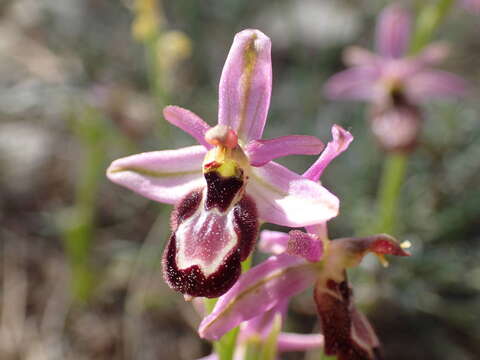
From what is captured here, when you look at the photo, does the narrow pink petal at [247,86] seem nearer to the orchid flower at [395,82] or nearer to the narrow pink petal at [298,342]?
the narrow pink petal at [298,342]

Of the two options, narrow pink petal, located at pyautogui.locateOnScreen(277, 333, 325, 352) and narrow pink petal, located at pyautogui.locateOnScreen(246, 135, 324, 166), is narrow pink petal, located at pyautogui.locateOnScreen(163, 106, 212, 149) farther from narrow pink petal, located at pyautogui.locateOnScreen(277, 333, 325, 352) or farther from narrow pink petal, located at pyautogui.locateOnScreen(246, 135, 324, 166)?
narrow pink petal, located at pyautogui.locateOnScreen(277, 333, 325, 352)

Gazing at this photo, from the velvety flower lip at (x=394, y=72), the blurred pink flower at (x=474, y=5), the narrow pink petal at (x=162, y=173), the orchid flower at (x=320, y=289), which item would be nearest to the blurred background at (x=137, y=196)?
the velvety flower lip at (x=394, y=72)

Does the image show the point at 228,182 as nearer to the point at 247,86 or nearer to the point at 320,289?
the point at 247,86

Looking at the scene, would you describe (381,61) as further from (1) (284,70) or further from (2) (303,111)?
(1) (284,70)

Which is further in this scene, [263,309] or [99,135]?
[99,135]

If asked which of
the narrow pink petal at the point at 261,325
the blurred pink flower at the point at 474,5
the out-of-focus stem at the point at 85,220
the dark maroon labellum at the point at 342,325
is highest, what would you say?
the blurred pink flower at the point at 474,5

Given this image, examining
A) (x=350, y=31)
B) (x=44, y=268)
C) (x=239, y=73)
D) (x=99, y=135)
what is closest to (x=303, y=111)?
(x=350, y=31)
